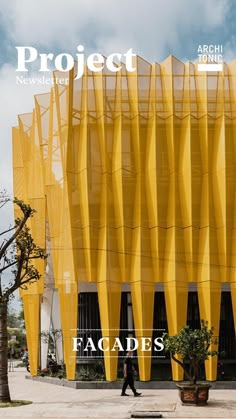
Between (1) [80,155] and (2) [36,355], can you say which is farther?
(2) [36,355]

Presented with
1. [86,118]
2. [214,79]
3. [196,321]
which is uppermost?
[214,79]

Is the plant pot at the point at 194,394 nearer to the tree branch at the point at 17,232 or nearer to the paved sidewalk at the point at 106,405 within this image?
the paved sidewalk at the point at 106,405

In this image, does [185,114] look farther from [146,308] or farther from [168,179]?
[146,308]

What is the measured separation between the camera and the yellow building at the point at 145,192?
91.6 ft

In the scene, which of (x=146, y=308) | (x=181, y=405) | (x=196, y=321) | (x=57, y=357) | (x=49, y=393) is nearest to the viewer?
(x=181, y=405)

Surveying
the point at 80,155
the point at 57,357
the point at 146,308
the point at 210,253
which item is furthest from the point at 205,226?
the point at 57,357

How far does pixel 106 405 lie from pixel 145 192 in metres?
10.9

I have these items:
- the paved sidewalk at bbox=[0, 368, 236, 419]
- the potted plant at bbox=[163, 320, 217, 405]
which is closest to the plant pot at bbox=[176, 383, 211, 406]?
the potted plant at bbox=[163, 320, 217, 405]

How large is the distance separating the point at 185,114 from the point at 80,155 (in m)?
5.31

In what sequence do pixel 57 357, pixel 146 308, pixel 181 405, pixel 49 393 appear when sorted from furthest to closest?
pixel 57 357
pixel 146 308
pixel 49 393
pixel 181 405

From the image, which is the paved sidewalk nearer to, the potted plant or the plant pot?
the plant pot

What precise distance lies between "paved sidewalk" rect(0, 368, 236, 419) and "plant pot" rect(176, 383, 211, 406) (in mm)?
269

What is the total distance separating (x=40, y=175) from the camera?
32969 mm

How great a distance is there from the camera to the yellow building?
2792 cm
